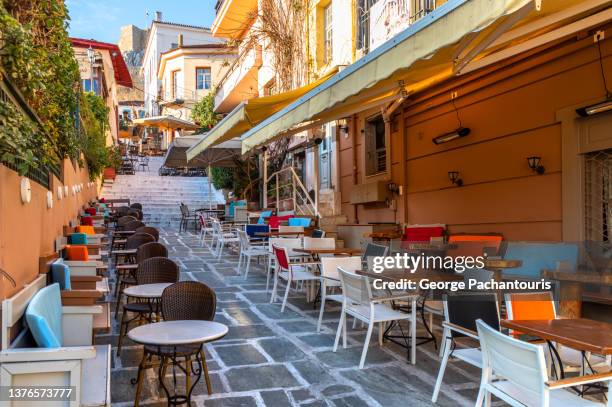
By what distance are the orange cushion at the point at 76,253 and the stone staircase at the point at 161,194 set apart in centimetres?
1228

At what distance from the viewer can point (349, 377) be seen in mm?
3789

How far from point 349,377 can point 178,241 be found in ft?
33.5

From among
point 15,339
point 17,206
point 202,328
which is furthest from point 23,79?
point 202,328

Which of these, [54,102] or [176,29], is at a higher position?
[176,29]

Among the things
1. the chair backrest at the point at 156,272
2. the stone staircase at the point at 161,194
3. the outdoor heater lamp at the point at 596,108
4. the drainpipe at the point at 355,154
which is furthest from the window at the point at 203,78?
the outdoor heater lamp at the point at 596,108

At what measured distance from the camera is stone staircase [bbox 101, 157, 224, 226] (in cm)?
1780

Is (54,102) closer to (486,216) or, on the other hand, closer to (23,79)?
(23,79)

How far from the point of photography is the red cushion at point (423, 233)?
25.0 ft

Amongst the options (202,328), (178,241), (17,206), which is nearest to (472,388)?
(202,328)

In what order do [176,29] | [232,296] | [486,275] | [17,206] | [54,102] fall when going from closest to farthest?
[17,206] → [486,275] → [54,102] → [232,296] → [176,29]

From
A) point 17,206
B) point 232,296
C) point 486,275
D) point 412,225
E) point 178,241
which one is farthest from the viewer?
point 178,241

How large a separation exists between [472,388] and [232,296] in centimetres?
393

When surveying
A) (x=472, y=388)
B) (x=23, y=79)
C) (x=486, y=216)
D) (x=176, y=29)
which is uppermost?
(x=176, y=29)

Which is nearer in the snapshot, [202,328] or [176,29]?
[202,328]
